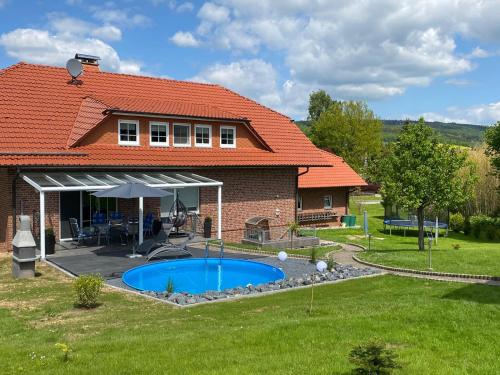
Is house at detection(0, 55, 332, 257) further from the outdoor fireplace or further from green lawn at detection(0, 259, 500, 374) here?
green lawn at detection(0, 259, 500, 374)

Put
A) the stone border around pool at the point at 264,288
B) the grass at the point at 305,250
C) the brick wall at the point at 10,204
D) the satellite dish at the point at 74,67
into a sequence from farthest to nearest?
the satellite dish at the point at 74,67, the grass at the point at 305,250, the brick wall at the point at 10,204, the stone border around pool at the point at 264,288

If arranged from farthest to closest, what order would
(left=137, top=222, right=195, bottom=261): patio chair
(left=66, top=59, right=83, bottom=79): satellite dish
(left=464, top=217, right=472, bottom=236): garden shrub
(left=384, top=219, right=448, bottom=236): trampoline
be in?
(left=464, top=217, right=472, bottom=236): garden shrub < (left=384, top=219, right=448, bottom=236): trampoline < (left=66, top=59, right=83, bottom=79): satellite dish < (left=137, top=222, right=195, bottom=261): patio chair

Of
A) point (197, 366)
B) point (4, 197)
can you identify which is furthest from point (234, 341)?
point (4, 197)

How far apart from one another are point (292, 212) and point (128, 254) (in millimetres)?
11930

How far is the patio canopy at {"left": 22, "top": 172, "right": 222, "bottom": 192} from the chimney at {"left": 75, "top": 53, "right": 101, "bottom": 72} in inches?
326

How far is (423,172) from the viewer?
2008cm

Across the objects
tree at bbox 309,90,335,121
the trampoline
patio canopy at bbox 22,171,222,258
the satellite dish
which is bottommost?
the trampoline

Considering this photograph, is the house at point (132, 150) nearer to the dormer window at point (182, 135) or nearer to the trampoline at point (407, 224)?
the dormer window at point (182, 135)

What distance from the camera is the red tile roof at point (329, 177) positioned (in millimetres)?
32875

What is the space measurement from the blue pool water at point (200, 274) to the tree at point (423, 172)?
6546mm

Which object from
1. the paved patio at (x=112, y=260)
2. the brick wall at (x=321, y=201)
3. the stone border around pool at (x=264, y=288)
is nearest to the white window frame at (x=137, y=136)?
the paved patio at (x=112, y=260)

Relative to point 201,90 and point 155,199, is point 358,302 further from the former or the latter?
point 201,90

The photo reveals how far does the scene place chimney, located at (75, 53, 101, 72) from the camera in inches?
1069

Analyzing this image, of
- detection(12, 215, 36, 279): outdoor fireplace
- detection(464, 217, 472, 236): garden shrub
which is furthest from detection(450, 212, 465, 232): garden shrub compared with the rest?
detection(12, 215, 36, 279): outdoor fireplace
